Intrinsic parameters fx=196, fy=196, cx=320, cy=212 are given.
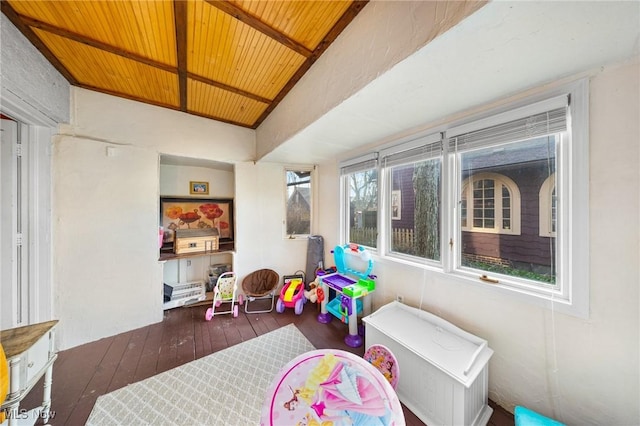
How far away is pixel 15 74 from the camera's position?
1.41 m

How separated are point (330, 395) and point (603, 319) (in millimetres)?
1489

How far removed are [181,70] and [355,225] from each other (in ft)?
8.10

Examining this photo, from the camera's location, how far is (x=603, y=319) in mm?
1037

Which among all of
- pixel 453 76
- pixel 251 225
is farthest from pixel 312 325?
pixel 453 76

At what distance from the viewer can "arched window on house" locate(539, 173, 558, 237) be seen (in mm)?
1237

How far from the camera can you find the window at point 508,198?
44.1 inches

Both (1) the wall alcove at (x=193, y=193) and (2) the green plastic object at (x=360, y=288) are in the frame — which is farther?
(1) the wall alcove at (x=193, y=193)

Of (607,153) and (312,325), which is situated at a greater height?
(607,153)

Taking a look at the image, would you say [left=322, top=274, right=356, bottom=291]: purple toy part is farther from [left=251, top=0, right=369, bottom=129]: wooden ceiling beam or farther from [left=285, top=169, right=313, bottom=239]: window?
[left=251, top=0, right=369, bottom=129]: wooden ceiling beam

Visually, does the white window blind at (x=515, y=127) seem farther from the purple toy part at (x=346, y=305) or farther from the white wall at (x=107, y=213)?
the white wall at (x=107, y=213)

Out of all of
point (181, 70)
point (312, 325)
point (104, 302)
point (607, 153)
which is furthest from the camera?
point (312, 325)

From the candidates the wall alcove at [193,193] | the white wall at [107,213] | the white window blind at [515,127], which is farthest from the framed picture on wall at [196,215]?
the white window blind at [515,127]

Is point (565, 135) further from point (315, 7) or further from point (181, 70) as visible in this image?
point (181, 70)

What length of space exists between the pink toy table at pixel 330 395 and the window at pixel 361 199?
1688mm
